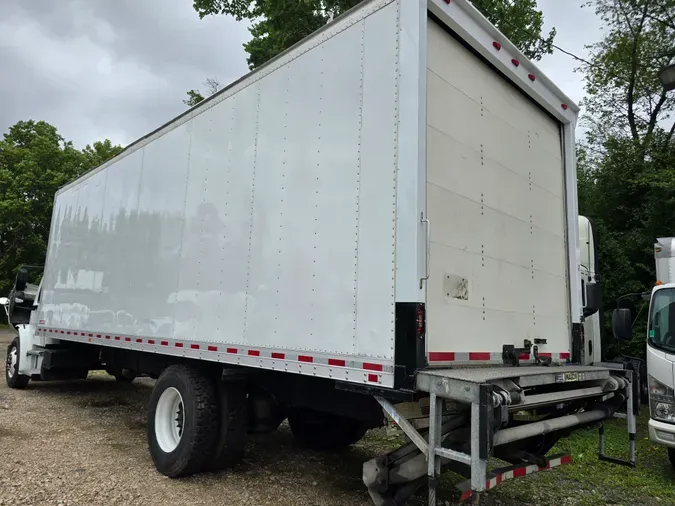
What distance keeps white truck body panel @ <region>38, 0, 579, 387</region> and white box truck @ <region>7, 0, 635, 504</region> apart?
0.06 feet

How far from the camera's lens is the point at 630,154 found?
14523 millimetres

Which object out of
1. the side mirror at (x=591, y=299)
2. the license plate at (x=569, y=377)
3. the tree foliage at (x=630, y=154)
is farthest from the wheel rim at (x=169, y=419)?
the tree foliage at (x=630, y=154)

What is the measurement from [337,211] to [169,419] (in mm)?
3147

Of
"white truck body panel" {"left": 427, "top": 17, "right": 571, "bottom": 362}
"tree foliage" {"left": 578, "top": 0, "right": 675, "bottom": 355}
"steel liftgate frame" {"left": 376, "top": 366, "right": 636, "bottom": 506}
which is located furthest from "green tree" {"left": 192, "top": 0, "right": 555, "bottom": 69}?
"steel liftgate frame" {"left": 376, "top": 366, "right": 636, "bottom": 506}

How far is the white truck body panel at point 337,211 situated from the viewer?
3.26m

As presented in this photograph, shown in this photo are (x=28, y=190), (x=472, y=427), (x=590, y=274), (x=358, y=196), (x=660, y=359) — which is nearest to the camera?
(x=472, y=427)

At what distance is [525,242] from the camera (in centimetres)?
441

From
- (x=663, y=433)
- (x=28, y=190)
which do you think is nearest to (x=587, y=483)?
(x=663, y=433)

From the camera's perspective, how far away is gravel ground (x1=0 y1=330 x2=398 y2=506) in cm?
445

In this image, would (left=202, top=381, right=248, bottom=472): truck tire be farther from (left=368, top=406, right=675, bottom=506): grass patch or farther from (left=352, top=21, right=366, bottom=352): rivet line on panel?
(left=352, top=21, right=366, bottom=352): rivet line on panel

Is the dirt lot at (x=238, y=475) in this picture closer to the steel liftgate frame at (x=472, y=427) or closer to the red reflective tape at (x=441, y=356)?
the steel liftgate frame at (x=472, y=427)

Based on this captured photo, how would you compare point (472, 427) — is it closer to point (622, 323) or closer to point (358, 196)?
point (358, 196)

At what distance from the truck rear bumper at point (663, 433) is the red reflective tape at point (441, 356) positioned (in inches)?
140

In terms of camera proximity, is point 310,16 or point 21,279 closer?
point 21,279
